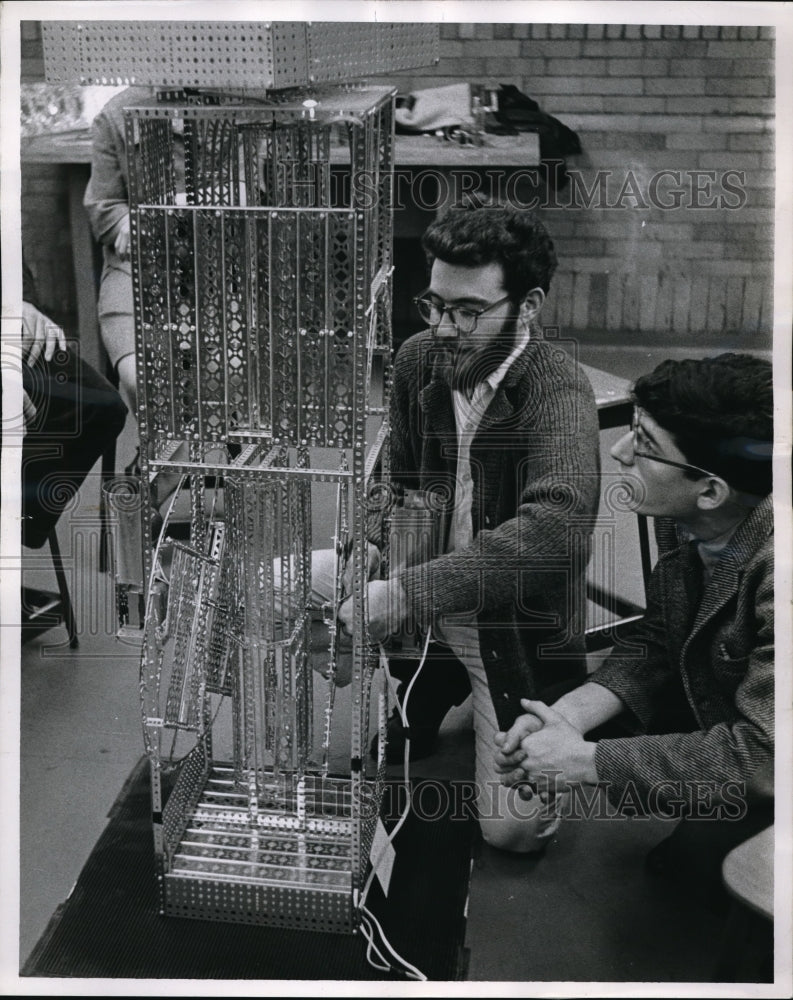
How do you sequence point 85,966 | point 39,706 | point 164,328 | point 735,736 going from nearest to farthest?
point 164,328
point 85,966
point 735,736
point 39,706

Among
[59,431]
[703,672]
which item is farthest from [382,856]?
[59,431]

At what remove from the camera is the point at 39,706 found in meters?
3.62

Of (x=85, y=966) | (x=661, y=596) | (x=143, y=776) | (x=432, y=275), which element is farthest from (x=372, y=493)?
(x=85, y=966)

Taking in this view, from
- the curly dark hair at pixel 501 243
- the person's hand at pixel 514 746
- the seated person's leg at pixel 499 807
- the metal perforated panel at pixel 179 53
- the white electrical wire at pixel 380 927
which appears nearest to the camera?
the metal perforated panel at pixel 179 53

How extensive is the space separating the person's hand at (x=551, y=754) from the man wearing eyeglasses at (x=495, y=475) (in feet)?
0.19

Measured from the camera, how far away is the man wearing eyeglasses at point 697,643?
3.21m

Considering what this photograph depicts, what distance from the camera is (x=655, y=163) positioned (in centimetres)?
327

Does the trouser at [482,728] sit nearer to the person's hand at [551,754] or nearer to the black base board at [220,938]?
the person's hand at [551,754]

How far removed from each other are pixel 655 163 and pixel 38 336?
1843 mm

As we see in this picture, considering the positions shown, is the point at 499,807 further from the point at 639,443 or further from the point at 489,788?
the point at 639,443

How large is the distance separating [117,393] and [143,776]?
3.91 ft

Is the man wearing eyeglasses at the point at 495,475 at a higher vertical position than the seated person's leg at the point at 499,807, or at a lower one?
higher

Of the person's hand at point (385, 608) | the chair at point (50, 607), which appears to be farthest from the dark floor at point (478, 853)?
the person's hand at point (385, 608)

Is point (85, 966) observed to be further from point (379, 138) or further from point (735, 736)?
point (379, 138)
